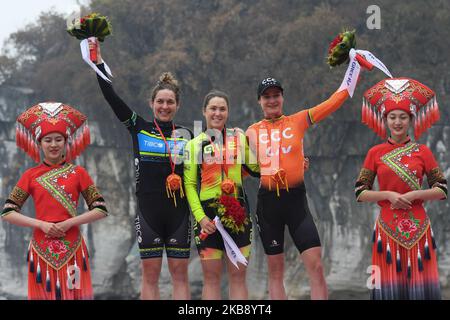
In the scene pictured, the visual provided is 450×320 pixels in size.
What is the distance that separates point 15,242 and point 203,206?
70.0 ft

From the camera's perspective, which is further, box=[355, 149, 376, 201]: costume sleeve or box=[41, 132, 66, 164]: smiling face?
box=[355, 149, 376, 201]: costume sleeve

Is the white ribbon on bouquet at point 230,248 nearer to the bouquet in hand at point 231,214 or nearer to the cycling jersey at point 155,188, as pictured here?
the bouquet in hand at point 231,214

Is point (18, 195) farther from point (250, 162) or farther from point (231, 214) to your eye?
point (250, 162)

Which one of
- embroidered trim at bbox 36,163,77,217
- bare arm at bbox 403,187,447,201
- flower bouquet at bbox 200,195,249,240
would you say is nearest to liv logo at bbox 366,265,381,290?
bare arm at bbox 403,187,447,201

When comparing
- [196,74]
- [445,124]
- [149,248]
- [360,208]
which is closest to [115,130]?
[196,74]

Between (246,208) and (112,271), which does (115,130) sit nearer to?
(112,271)

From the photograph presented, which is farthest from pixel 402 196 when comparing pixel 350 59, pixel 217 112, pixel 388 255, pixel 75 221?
pixel 75 221

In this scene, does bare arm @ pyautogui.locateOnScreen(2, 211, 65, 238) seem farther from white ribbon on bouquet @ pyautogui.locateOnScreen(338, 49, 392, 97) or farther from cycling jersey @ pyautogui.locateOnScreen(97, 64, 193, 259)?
white ribbon on bouquet @ pyautogui.locateOnScreen(338, 49, 392, 97)

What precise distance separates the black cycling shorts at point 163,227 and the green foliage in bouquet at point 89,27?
60.0 inches

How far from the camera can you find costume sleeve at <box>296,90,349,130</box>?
7409 millimetres

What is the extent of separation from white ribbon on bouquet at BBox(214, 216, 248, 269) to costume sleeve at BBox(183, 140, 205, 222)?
0.68 ft

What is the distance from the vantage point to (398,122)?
7.28 meters

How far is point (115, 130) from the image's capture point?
27.5 meters

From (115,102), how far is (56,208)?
110cm
